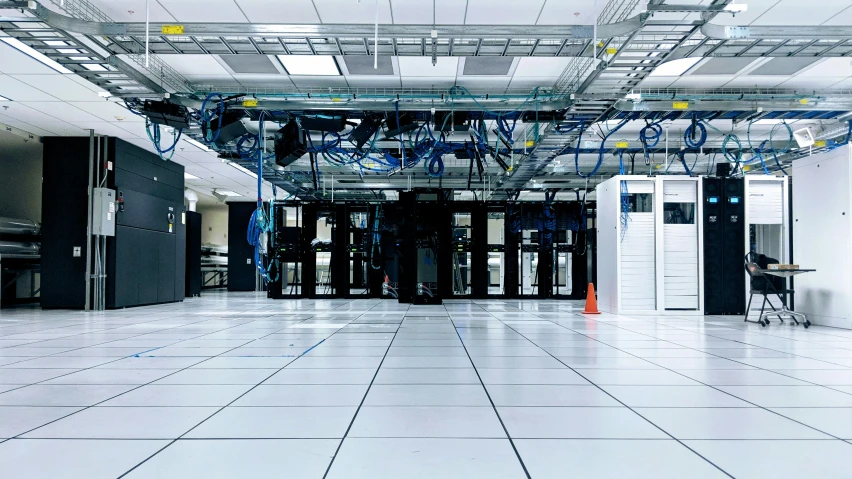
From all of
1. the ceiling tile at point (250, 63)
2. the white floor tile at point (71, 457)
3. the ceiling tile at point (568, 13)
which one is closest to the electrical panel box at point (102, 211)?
the ceiling tile at point (250, 63)

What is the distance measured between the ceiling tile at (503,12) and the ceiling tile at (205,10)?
224cm

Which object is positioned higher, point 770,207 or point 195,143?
point 195,143

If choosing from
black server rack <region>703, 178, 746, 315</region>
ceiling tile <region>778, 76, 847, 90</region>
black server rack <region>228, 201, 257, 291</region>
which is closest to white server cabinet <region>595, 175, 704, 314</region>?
black server rack <region>703, 178, 746, 315</region>

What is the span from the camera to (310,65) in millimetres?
6273

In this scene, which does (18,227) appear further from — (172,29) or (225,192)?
(172,29)

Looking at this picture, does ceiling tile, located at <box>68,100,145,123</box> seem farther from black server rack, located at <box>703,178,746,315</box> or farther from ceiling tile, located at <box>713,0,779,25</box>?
black server rack, located at <box>703,178,746,315</box>

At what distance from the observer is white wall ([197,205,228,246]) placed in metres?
20.5

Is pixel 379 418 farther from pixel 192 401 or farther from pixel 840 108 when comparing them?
pixel 840 108

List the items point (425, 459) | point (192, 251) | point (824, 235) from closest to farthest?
point (425, 459), point (824, 235), point (192, 251)

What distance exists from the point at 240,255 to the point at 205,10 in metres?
13.1

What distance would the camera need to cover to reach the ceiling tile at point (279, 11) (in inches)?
194

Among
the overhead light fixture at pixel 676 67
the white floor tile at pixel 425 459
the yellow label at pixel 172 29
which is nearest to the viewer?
the white floor tile at pixel 425 459

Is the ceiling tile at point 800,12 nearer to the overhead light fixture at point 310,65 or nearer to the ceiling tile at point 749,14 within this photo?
the ceiling tile at point 749,14

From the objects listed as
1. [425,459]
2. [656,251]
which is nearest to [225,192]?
[656,251]
